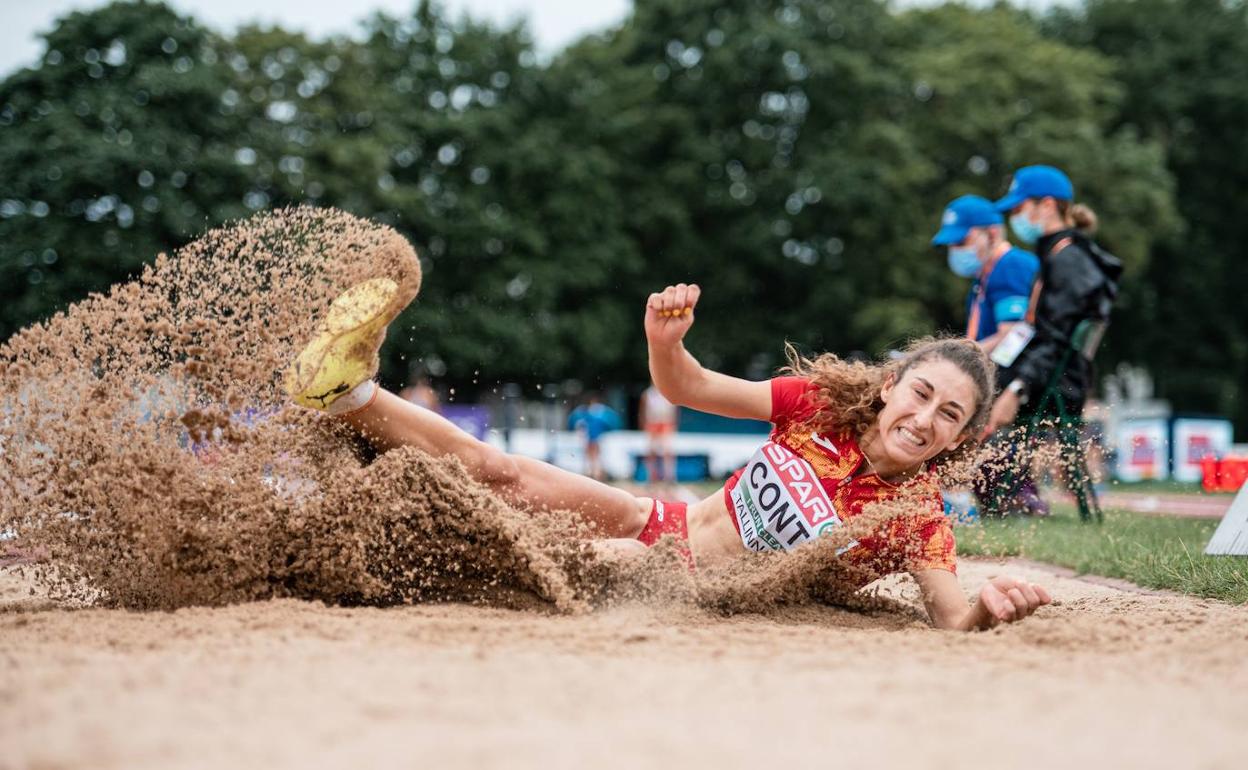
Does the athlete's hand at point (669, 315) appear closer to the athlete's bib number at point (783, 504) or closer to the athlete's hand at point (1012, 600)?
the athlete's bib number at point (783, 504)

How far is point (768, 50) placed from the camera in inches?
1203

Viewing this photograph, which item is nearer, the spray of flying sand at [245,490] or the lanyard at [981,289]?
the spray of flying sand at [245,490]

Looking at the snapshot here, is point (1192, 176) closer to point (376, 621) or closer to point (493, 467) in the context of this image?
point (493, 467)

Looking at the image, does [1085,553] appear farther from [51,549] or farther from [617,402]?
[617,402]

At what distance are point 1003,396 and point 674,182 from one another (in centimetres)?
2278

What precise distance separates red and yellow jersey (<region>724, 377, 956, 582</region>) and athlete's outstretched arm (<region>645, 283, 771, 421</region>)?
111 millimetres

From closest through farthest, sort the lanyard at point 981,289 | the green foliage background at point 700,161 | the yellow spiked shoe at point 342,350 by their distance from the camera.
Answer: the yellow spiked shoe at point 342,350 < the lanyard at point 981,289 < the green foliage background at point 700,161

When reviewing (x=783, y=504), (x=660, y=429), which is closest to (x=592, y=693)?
(x=783, y=504)

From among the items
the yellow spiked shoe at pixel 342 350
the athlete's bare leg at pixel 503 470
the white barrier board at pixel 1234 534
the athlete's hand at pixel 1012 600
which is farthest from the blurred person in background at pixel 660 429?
the athlete's hand at pixel 1012 600

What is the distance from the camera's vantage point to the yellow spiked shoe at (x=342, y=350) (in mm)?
4180

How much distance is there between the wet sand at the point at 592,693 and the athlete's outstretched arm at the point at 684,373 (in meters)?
0.98

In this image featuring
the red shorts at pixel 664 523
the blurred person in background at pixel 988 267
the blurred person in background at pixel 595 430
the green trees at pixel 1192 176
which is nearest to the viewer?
the red shorts at pixel 664 523

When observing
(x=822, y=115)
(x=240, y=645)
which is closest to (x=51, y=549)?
(x=240, y=645)

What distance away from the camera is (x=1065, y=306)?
8.88m
